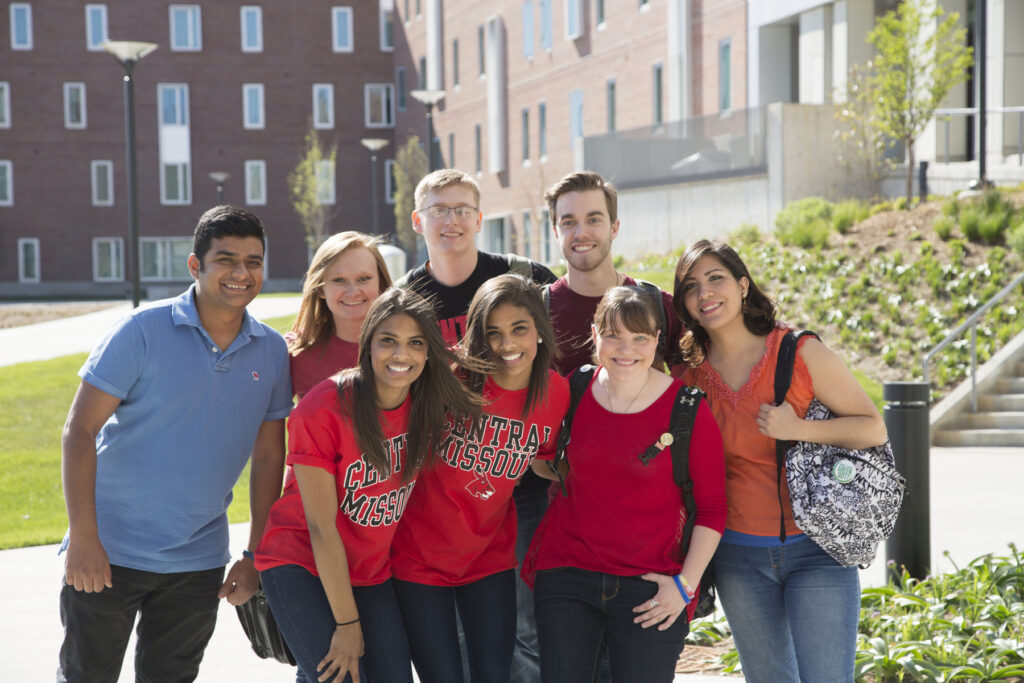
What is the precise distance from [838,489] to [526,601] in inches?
53.9

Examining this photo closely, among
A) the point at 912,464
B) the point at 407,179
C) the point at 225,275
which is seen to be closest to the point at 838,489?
the point at 225,275

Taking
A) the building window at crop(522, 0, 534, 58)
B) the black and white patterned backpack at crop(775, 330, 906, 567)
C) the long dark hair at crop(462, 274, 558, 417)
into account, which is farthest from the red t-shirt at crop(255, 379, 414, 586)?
the building window at crop(522, 0, 534, 58)

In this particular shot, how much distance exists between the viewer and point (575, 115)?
34594mm

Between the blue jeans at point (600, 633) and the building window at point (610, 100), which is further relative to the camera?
the building window at point (610, 100)

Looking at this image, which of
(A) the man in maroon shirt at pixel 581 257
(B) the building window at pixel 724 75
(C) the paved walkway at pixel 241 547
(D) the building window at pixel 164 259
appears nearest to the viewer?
(A) the man in maroon shirt at pixel 581 257

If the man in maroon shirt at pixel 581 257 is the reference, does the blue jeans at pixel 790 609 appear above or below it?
below

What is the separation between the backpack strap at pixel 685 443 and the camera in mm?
3457

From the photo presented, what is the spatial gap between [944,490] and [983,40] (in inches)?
404

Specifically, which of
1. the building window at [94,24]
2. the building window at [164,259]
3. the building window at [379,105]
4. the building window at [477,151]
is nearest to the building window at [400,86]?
the building window at [379,105]

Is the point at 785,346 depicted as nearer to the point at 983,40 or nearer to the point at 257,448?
the point at 257,448

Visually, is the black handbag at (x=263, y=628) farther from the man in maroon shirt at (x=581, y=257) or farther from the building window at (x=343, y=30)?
the building window at (x=343, y=30)

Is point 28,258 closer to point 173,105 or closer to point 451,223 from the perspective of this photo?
point 173,105

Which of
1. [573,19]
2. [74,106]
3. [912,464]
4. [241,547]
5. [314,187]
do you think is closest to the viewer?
[912,464]

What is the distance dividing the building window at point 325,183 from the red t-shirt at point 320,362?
144 ft
